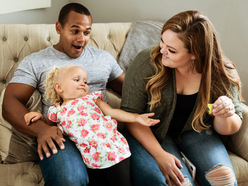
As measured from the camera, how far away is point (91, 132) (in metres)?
1.30

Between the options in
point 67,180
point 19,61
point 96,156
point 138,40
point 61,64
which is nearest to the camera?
point 67,180

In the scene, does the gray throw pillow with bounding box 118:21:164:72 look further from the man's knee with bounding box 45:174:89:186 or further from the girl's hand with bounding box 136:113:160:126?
the man's knee with bounding box 45:174:89:186

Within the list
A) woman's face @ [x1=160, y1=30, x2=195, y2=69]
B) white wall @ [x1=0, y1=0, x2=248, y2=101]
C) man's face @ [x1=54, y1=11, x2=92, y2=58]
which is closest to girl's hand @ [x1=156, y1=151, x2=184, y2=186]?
woman's face @ [x1=160, y1=30, x2=195, y2=69]

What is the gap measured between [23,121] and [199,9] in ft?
5.17

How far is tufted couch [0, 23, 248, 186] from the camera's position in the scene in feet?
4.59

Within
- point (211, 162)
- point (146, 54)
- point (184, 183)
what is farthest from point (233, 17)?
point (184, 183)

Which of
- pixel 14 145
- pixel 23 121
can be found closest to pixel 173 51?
pixel 23 121

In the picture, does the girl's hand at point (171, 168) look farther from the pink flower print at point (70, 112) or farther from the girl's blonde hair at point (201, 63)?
the pink flower print at point (70, 112)

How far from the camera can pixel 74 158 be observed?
125cm

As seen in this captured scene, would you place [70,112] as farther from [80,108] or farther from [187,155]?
[187,155]

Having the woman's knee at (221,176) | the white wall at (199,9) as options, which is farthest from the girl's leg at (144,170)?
the white wall at (199,9)

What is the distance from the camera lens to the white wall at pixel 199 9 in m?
2.07

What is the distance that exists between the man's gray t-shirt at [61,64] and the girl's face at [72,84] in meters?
0.20

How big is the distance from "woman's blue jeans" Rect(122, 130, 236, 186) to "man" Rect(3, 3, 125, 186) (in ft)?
0.84
